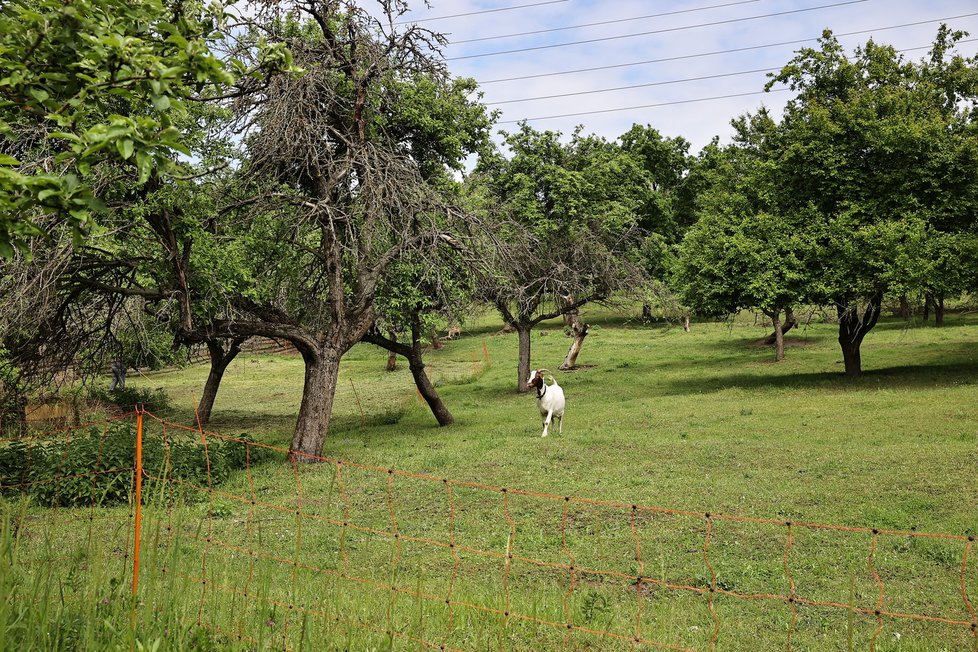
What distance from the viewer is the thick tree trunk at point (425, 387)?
22.1 metres

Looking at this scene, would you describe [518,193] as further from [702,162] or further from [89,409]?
[702,162]

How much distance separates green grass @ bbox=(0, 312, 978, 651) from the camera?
21.3 ft

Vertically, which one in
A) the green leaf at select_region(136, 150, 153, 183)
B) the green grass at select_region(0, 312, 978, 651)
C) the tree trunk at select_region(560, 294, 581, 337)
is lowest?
the green grass at select_region(0, 312, 978, 651)

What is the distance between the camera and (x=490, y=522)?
1174 centimetres

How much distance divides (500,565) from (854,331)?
24405 mm

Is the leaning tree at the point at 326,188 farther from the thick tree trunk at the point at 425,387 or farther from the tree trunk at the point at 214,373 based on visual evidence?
the tree trunk at the point at 214,373

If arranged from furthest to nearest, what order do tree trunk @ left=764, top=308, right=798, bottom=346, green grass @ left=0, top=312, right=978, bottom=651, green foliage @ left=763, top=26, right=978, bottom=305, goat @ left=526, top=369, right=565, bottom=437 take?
tree trunk @ left=764, top=308, right=798, bottom=346 < green foliage @ left=763, top=26, right=978, bottom=305 < goat @ left=526, top=369, right=565, bottom=437 < green grass @ left=0, top=312, right=978, bottom=651

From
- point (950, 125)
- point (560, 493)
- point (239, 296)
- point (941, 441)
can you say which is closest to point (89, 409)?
point (239, 296)

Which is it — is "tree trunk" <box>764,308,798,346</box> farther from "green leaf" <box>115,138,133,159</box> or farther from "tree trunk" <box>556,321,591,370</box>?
"green leaf" <box>115,138,133,159</box>

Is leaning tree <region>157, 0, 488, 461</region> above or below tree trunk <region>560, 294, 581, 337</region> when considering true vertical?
above

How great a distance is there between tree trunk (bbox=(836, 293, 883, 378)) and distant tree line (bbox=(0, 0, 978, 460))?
13 cm

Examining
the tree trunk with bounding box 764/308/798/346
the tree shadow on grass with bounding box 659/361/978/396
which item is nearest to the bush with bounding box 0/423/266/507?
the tree shadow on grass with bounding box 659/361/978/396

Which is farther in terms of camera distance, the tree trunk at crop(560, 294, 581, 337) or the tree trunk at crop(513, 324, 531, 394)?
the tree trunk at crop(513, 324, 531, 394)

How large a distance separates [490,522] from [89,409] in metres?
18.0
